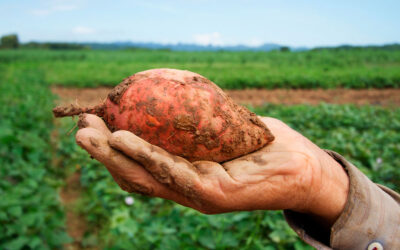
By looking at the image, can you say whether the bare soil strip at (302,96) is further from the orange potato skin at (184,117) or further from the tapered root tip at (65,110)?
the tapered root tip at (65,110)

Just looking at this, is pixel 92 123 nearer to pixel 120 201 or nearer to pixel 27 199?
pixel 27 199

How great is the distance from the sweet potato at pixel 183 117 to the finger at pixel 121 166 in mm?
236

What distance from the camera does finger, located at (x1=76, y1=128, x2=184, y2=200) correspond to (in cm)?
121

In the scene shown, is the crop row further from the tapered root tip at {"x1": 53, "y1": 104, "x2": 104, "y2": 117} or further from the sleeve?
the tapered root tip at {"x1": 53, "y1": 104, "x2": 104, "y2": 117}

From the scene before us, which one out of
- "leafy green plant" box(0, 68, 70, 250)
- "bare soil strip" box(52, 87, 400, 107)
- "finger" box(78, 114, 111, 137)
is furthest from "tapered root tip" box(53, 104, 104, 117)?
"bare soil strip" box(52, 87, 400, 107)

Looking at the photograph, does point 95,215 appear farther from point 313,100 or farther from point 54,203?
point 313,100

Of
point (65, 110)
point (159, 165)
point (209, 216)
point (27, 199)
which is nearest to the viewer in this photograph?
point (159, 165)

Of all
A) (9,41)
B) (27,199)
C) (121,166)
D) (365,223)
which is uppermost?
(9,41)

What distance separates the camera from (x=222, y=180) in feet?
4.09

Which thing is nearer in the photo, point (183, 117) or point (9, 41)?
point (183, 117)

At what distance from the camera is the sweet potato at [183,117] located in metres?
1.42

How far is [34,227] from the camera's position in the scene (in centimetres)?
275

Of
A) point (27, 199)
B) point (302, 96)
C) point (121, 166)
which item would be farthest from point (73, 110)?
point (302, 96)

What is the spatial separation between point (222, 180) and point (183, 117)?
1.15 ft
